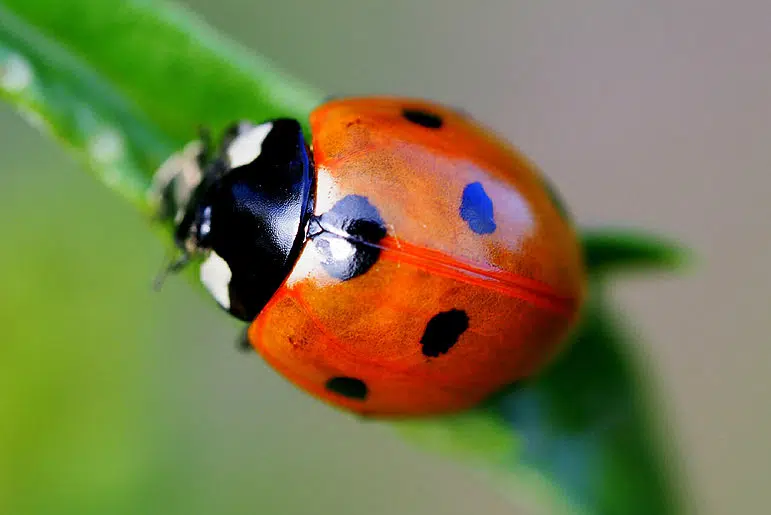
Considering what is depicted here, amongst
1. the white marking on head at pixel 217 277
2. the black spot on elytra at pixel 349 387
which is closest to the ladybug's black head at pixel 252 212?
the white marking on head at pixel 217 277

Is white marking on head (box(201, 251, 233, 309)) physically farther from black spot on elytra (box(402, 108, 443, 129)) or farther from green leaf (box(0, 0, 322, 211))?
black spot on elytra (box(402, 108, 443, 129))

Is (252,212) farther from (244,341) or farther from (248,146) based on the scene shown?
(244,341)

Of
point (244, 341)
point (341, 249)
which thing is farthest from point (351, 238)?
point (244, 341)

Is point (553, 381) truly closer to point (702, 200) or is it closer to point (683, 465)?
point (683, 465)

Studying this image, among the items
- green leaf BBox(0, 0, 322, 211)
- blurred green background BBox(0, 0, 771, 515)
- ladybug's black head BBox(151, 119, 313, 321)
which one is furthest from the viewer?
blurred green background BBox(0, 0, 771, 515)

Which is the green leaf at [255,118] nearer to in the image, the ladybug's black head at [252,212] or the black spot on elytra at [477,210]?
A: the ladybug's black head at [252,212]

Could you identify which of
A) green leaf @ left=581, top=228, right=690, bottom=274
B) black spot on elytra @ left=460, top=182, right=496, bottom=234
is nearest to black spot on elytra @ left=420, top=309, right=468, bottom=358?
black spot on elytra @ left=460, top=182, right=496, bottom=234

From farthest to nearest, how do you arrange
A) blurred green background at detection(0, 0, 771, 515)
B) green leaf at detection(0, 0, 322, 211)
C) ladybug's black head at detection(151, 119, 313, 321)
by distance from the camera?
1. blurred green background at detection(0, 0, 771, 515)
2. ladybug's black head at detection(151, 119, 313, 321)
3. green leaf at detection(0, 0, 322, 211)

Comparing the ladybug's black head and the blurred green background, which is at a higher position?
the ladybug's black head
